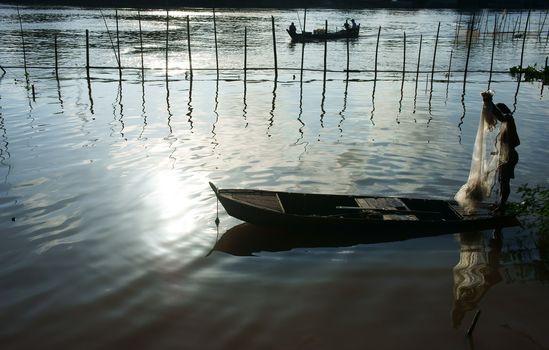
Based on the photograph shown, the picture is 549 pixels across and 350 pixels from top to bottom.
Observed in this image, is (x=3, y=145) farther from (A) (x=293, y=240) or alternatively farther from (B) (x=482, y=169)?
(B) (x=482, y=169)

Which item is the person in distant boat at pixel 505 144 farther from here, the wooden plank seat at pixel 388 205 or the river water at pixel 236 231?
the wooden plank seat at pixel 388 205

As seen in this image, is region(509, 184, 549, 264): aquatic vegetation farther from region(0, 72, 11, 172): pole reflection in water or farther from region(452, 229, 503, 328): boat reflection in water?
region(0, 72, 11, 172): pole reflection in water

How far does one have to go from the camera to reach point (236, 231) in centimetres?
798

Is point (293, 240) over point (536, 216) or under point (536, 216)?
under

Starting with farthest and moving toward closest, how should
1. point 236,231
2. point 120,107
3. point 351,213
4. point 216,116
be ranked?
point 120,107 → point 216,116 → point 236,231 → point 351,213

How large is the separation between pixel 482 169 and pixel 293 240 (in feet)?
11.0

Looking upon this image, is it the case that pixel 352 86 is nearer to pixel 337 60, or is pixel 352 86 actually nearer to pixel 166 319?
pixel 337 60

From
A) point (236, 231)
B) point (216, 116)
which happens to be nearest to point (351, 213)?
point (236, 231)

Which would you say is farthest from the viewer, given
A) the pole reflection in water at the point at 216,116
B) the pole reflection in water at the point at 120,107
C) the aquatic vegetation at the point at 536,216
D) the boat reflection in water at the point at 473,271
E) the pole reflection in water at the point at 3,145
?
the pole reflection in water at the point at 120,107

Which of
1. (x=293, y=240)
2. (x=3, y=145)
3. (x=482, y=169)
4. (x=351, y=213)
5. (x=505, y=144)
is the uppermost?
(x=505, y=144)

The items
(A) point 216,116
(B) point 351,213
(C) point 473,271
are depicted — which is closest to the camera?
(C) point 473,271

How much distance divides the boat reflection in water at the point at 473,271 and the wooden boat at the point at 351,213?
0.21 meters

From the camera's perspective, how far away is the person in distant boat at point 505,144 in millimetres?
7535

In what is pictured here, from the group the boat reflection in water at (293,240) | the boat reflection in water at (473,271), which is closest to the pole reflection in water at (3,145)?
the boat reflection in water at (293,240)
